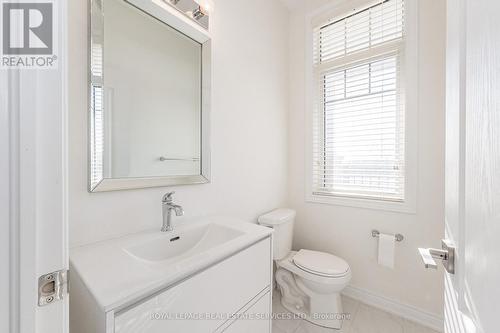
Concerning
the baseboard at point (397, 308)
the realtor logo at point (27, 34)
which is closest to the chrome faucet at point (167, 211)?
the realtor logo at point (27, 34)

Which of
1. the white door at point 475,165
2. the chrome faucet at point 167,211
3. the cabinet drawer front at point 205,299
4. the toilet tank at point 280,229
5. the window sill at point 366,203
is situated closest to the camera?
the white door at point 475,165

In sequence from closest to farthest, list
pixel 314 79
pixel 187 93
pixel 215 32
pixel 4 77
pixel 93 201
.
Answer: pixel 4 77, pixel 93 201, pixel 187 93, pixel 215 32, pixel 314 79

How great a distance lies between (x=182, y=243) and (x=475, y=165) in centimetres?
115

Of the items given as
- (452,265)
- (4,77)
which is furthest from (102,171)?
(452,265)

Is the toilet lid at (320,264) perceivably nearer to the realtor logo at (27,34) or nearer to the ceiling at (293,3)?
the realtor logo at (27,34)

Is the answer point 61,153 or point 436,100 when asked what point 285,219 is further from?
point 61,153

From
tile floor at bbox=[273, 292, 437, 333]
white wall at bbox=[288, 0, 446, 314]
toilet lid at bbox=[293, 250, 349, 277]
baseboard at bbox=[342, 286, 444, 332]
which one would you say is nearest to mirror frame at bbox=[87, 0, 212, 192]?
toilet lid at bbox=[293, 250, 349, 277]

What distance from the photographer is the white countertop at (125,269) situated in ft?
2.03

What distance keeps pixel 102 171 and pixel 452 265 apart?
1.28 metres

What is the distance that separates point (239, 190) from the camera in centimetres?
165

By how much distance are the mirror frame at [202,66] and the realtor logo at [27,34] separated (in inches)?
24.6

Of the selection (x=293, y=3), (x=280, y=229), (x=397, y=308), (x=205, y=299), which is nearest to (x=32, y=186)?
(x=205, y=299)

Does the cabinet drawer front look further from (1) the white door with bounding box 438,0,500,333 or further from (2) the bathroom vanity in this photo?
(1) the white door with bounding box 438,0,500,333

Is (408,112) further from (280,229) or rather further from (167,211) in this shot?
(167,211)
